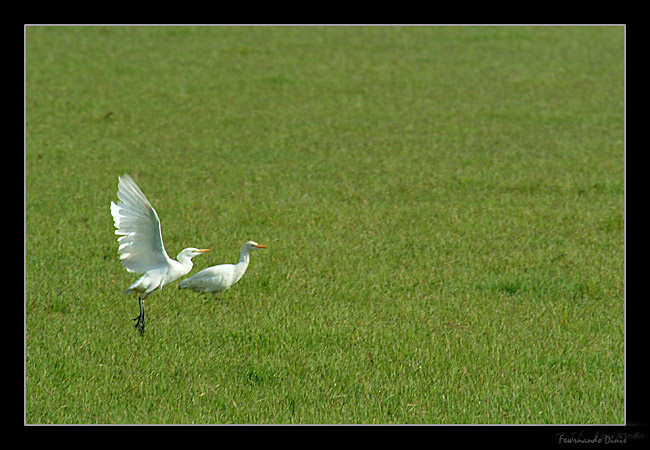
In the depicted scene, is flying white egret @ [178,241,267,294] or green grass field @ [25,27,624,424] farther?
flying white egret @ [178,241,267,294]

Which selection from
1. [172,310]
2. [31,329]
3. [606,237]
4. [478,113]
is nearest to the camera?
[31,329]

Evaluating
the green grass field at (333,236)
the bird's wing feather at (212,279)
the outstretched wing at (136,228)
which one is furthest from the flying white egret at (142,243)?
the green grass field at (333,236)

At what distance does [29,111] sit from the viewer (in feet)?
64.5

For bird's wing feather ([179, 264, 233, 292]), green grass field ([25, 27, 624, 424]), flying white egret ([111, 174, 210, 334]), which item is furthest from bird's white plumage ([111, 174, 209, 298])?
green grass field ([25, 27, 624, 424])

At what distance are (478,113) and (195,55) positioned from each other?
37.4ft

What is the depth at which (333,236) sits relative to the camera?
10836mm

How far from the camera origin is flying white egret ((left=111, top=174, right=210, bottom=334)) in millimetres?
6250

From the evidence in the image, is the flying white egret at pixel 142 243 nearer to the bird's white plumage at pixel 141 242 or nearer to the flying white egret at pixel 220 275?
the bird's white plumage at pixel 141 242

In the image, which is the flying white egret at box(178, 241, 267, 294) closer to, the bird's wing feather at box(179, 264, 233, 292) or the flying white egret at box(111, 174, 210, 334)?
the bird's wing feather at box(179, 264, 233, 292)

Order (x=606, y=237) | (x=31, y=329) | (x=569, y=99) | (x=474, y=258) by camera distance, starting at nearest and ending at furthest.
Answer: (x=31, y=329), (x=474, y=258), (x=606, y=237), (x=569, y=99)

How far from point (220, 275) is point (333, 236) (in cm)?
388

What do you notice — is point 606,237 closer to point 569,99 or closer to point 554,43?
point 569,99
